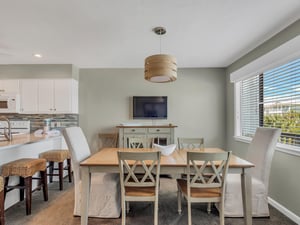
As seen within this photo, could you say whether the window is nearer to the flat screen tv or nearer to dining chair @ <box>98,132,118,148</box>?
the flat screen tv

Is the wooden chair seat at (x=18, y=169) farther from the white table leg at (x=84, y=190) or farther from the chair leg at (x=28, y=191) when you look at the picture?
the white table leg at (x=84, y=190)

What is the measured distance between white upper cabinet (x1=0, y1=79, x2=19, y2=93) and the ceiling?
1.98 ft

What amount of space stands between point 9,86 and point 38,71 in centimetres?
70

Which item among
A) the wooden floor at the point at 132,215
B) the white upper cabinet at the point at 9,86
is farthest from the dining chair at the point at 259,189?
the white upper cabinet at the point at 9,86

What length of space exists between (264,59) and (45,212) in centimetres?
381

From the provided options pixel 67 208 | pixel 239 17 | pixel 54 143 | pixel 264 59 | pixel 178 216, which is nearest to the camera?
pixel 239 17

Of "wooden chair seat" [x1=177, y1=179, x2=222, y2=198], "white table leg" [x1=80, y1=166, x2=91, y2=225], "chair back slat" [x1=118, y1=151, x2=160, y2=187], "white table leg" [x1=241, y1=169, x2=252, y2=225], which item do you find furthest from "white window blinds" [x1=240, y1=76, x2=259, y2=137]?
"white table leg" [x1=80, y1=166, x2=91, y2=225]

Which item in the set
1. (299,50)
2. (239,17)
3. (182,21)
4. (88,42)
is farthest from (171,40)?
(299,50)

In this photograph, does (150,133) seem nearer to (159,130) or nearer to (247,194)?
(159,130)

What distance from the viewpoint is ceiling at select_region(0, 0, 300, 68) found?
2.19 meters

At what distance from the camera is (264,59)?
122 inches

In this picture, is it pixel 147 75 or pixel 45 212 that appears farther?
pixel 45 212

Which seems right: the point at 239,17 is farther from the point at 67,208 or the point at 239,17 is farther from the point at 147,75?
the point at 67,208

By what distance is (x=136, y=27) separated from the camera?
2.69 metres
